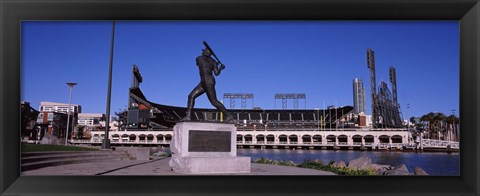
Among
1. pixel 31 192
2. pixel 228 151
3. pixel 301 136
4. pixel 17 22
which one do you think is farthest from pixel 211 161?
pixel 301 136

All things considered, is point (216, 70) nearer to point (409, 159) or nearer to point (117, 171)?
point (117, 171)

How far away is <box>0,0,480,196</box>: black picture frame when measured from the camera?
7.46 m

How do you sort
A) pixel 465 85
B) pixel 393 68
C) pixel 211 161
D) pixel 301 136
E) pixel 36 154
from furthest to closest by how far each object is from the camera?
1. pixel 393 68
2. pixel 301 136
3. pixel 36 154
4. pixel 211 161
5. pixel 465 85

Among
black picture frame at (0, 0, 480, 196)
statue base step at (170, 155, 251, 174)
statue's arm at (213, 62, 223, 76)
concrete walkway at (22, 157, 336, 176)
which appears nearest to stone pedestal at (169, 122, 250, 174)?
statue base step at (170, 155, 251, 174)

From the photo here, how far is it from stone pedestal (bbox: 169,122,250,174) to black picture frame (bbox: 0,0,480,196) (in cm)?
239

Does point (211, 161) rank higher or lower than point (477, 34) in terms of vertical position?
lower
